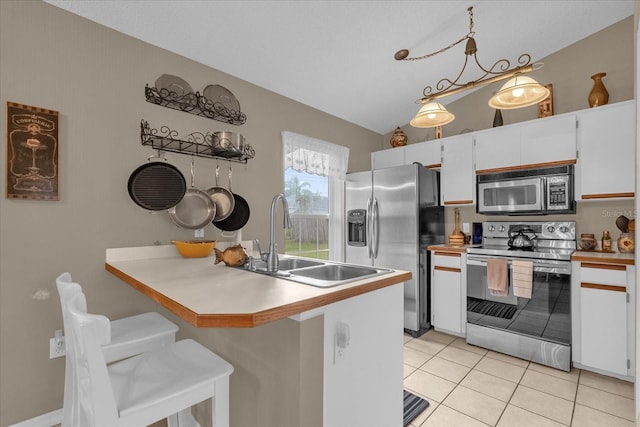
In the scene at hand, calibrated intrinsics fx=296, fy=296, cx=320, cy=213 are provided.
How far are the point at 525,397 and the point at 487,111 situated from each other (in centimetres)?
291

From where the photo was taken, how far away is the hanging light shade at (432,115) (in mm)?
2047

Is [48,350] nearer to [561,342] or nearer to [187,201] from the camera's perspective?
[187,201]

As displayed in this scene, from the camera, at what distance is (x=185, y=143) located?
90.5 inches

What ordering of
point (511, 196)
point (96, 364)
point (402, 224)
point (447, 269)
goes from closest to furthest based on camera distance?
point (96, 364)
point (511, 196)
point (447, 269)
point (402, 224)

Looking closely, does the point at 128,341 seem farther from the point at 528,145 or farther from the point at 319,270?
the point at 528,145

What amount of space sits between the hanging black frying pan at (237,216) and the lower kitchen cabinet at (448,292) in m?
2.02

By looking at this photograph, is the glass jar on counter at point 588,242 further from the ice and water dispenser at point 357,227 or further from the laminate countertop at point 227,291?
the laminate countertop at point 227,291

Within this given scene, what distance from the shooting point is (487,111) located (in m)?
3.48

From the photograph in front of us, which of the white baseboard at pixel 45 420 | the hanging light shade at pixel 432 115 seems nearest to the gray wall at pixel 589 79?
the hanging light shade at pixel 432 115

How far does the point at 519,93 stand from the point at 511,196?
4.53 feet

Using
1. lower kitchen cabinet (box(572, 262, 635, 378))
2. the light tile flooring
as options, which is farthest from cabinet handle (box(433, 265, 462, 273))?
lower kitchen cabinet (box(572, 262, 635, 378))

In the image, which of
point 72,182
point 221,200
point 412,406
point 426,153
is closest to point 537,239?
point 426,153

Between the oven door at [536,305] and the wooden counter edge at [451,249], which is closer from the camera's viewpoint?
the oven door at [536,305]

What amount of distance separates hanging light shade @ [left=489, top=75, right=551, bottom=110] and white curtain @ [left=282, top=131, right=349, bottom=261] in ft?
6.02
